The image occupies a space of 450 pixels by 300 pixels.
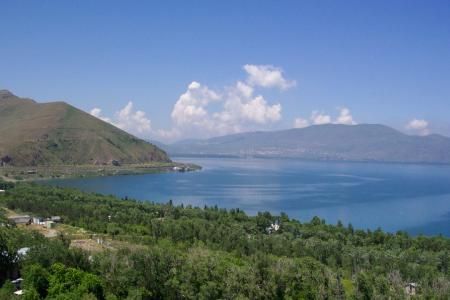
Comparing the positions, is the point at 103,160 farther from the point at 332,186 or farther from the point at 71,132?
the point at 332,186

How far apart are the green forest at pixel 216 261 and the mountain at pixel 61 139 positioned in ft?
258

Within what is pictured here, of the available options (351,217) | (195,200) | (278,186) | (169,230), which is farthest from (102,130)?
(169,230)

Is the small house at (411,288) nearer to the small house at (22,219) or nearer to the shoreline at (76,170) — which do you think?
the small house at (22,219)

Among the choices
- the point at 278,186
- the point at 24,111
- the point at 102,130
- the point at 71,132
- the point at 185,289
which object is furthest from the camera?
the point at 24,111

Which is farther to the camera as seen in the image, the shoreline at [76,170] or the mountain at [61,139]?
the mountain at [61,139]

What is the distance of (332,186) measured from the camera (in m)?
96.8

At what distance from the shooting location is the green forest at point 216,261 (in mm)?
20391

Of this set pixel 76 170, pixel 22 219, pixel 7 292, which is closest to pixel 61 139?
pixel 76 170

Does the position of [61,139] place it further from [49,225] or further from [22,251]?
[22,251]

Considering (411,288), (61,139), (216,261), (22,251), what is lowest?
(411,288)

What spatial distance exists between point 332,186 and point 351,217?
39.4 metres

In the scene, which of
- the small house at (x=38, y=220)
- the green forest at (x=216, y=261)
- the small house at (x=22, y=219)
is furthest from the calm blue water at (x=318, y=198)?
the small house at (x=22, y=219)

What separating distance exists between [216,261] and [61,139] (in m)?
119

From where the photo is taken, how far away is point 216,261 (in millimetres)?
22938
